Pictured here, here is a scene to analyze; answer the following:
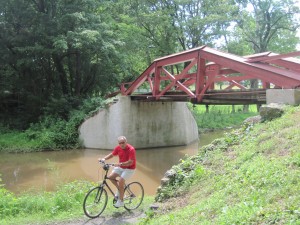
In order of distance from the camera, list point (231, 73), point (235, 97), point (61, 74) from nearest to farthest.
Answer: point (231, 73) → point (235, 97) → point (61, 74)

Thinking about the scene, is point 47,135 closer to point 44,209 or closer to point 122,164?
point 44,209

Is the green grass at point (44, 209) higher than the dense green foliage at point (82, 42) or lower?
lower

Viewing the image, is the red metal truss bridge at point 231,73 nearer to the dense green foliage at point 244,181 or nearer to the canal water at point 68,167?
the dense green foliage at point 244,181

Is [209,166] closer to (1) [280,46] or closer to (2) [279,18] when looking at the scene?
(2) [279,18]

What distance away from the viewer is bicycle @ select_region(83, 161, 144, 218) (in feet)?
24.7

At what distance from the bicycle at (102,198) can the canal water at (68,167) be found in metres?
3.23

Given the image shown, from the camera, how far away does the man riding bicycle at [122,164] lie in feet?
24.9

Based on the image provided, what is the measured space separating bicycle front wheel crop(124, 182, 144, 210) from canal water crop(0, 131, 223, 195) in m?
2.99

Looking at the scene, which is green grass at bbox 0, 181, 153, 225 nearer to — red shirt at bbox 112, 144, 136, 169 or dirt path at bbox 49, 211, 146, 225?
dirt path at bbox 49, 211, 146, 225

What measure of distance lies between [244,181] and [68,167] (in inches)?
470

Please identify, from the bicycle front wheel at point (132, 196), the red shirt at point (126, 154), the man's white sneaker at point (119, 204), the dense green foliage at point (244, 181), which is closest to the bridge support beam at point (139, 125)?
the bicycle front wheel at point (132, 196)

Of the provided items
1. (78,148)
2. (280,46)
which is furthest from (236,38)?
(78,148)

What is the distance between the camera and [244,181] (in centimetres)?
555

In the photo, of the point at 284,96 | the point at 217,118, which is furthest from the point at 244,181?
the point at 217,118
